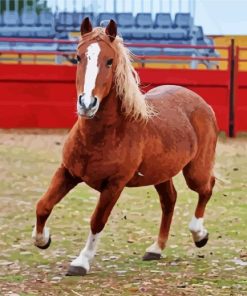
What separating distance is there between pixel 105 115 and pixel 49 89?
33.8 feet

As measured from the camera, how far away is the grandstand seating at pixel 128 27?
20.1m

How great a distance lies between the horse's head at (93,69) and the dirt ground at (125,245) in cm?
111

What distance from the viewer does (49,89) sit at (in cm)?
1541

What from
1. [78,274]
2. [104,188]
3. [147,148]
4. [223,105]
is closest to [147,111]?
[147,148]

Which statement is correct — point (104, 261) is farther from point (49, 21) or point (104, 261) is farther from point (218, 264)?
point (49, 21)

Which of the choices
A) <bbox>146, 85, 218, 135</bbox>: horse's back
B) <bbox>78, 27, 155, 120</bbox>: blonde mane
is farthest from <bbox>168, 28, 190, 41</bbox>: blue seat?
<bbox>78, 27, 155, 120</bbox>: blonde mane

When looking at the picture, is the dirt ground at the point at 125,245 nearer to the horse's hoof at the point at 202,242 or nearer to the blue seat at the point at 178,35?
the horse's hoof at the point at 202,242

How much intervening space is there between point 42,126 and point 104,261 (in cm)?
958

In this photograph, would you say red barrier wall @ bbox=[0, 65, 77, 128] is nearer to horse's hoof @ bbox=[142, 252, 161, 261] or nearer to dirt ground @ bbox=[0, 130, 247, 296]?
dirt ground @ bbox=[0, 130, 247, 296]

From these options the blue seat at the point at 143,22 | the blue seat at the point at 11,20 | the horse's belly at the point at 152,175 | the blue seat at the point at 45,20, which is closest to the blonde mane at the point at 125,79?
the horse's belly at the point at 152,175

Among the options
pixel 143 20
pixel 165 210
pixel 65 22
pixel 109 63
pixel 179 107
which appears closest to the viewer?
pixel 109 63

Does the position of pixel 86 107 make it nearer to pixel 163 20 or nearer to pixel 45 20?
pixel 163 20

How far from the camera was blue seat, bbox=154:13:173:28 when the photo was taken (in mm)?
20531

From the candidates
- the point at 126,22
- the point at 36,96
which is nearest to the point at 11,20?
the point at 126,22
